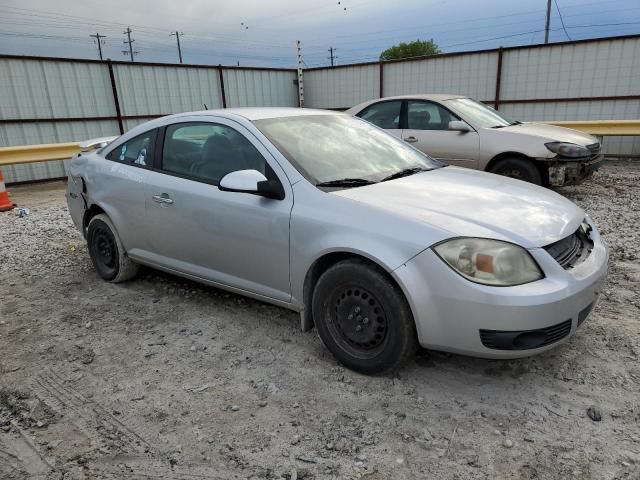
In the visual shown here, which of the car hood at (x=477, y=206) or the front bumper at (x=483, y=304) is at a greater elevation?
the car hood at (x=477, y=206)

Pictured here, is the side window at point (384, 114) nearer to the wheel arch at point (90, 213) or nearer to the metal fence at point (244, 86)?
the wheel arch at point (90, 213)

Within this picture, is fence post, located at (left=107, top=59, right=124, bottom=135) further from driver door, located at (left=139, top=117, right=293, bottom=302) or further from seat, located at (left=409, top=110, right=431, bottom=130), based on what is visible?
driver door, located at (left=139, top=117, right=293, bottom=302)

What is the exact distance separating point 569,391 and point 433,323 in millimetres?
894

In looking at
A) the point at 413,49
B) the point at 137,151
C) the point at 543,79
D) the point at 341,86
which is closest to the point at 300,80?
the point at 341,86

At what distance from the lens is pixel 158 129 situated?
4152 mm

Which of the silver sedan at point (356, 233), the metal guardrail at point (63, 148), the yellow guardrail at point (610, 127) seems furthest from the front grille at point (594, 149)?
the silver sedan at point (356, 233)

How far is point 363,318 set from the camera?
9.43 feet

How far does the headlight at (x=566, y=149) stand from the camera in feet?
22.3

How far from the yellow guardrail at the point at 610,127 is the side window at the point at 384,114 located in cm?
402

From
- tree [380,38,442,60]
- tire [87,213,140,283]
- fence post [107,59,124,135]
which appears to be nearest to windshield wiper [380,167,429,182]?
tire [87,213,140,283]

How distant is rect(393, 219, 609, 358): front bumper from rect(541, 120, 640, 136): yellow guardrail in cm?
867

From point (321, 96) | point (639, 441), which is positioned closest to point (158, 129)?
point (639, 441)

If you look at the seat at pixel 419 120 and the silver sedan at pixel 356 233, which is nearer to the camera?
the silver sedan at pixel 356 233

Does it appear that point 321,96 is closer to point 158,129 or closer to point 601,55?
point 601,55
